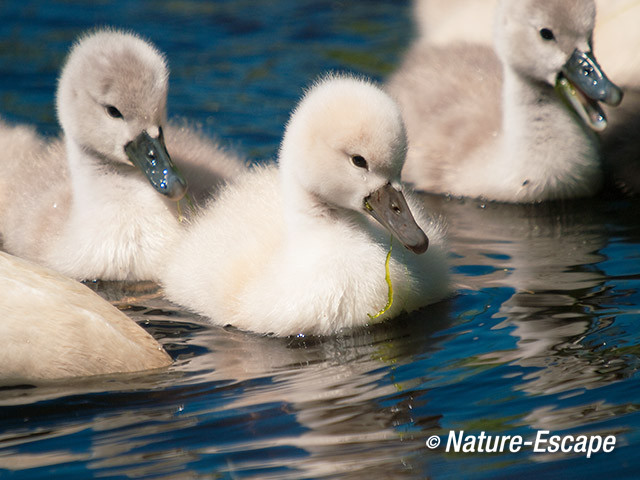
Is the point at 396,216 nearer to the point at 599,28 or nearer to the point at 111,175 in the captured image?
the point at 111,175

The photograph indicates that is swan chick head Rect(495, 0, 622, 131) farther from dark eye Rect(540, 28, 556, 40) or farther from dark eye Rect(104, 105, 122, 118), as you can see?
dark eye Rect(104, 105, 122, 118)

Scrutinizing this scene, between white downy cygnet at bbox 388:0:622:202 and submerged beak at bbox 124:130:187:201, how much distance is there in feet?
6.85

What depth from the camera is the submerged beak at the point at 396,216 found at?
455 centimetres

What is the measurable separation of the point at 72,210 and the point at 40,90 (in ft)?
11.6

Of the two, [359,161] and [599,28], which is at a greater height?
[599,28]

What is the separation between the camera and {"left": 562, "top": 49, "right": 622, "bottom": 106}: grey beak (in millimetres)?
6109

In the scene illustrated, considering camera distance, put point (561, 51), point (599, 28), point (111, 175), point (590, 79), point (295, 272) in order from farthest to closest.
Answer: point (599, 28)
point (561, 51)
point (590, 79)
point (111, 175)
point (295, 272)

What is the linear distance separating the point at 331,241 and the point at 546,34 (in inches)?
89.0

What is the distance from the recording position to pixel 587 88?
6191mm

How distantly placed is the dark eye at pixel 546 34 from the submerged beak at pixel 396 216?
2113mm

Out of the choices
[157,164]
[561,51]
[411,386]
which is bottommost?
[411,386]

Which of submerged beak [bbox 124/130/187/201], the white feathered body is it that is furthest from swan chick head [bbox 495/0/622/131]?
submerged beak [bbox 124/130/187/201]
